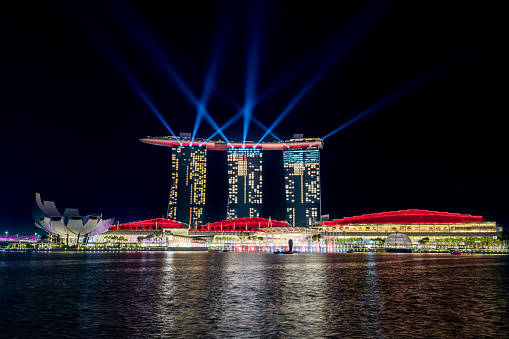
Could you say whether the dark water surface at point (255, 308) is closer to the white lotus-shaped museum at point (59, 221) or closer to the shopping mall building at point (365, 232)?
the white lotus-shaped museum at point (59, 221)

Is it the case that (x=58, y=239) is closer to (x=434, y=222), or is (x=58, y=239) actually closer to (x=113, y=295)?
(x=434, y=222)

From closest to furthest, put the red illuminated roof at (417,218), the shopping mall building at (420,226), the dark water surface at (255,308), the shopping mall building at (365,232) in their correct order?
the dark water surface at (255,308) < the shopping mall building at (420,226) < the shopping mall building at (365,232) < the red illuminated roof at (417,218)

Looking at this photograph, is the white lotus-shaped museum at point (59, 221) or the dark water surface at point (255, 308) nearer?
the dark water surface at point (255, 308)

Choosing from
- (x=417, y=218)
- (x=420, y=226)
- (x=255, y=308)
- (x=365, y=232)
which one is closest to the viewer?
(x=255, y=308)

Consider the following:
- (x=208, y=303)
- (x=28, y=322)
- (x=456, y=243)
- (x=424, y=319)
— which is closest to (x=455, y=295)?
(x=424, y=319)

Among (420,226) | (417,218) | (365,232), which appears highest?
(417,218)

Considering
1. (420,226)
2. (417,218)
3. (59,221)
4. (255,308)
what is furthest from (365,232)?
(255,308)

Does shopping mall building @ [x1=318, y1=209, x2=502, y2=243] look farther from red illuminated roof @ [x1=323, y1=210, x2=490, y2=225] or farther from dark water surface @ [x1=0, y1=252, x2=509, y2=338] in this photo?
dark water surface @ [x1=0, y1=252, x2=509, y2=338]

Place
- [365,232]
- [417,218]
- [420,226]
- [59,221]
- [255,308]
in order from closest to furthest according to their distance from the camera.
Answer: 1. [255,308]
2. [59,221]
3. [420,226]
4. [417,218]
5. [365,232]

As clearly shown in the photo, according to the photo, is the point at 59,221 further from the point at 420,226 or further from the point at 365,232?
the point at 420,226

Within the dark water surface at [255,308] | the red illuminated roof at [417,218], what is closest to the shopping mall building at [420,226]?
the red illuminated roof at [417,218]

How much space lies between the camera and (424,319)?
21.6 metres

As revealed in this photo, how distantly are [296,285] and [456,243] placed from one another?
140593 millimetres

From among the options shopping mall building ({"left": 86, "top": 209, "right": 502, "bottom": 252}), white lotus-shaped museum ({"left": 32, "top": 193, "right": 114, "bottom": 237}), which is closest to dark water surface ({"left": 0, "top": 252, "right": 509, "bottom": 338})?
white lotus-shaped museum ({"left": 32, "top": 193, "right": 114, "bottom": 237})
